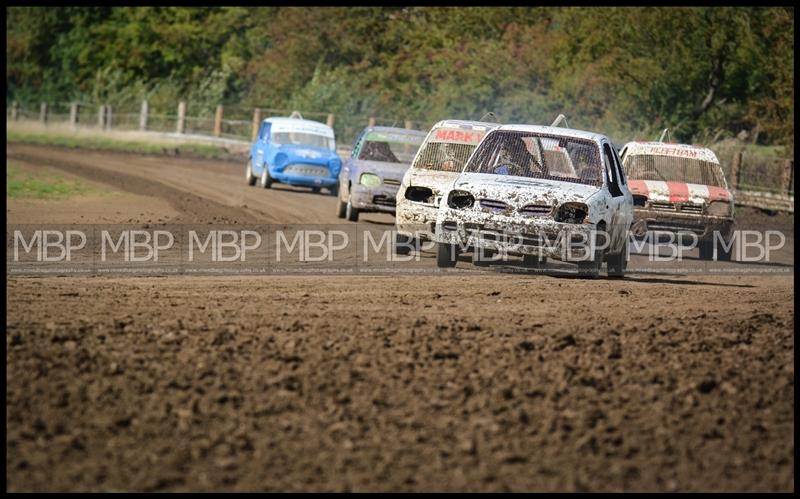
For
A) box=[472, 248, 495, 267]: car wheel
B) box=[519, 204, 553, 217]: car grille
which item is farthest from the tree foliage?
box=[519, 204, 553, 217]: car grille

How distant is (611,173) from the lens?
47.6ft

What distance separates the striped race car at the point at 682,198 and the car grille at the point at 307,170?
10.2 meters

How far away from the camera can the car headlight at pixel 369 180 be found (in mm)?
20922

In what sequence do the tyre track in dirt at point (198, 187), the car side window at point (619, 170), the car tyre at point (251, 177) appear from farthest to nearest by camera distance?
the car tyre at point (251, 177) < the tyre track in dirt at point (198, 187) < the car side window at point (619, 170)

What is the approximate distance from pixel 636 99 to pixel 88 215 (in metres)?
23.6

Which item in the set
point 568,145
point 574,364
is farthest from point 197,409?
point 568,145

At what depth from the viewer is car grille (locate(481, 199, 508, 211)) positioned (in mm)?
13578

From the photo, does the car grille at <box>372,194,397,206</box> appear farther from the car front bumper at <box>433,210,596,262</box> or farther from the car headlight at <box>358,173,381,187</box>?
the car front bumper at <box>433,210,596,262</box>

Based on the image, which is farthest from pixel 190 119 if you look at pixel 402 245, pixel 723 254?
pixel 402 245

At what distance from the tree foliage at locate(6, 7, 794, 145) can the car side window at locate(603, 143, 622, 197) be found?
22.5m

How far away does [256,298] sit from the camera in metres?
11.6

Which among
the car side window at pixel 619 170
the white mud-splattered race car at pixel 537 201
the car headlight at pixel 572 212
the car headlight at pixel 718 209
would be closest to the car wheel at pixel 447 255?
the white mud-splattered race car at pixel 537 201

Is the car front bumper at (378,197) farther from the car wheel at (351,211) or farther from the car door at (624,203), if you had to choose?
the car door at (624,203)

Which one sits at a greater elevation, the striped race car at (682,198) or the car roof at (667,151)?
the car roof at (667,151)
